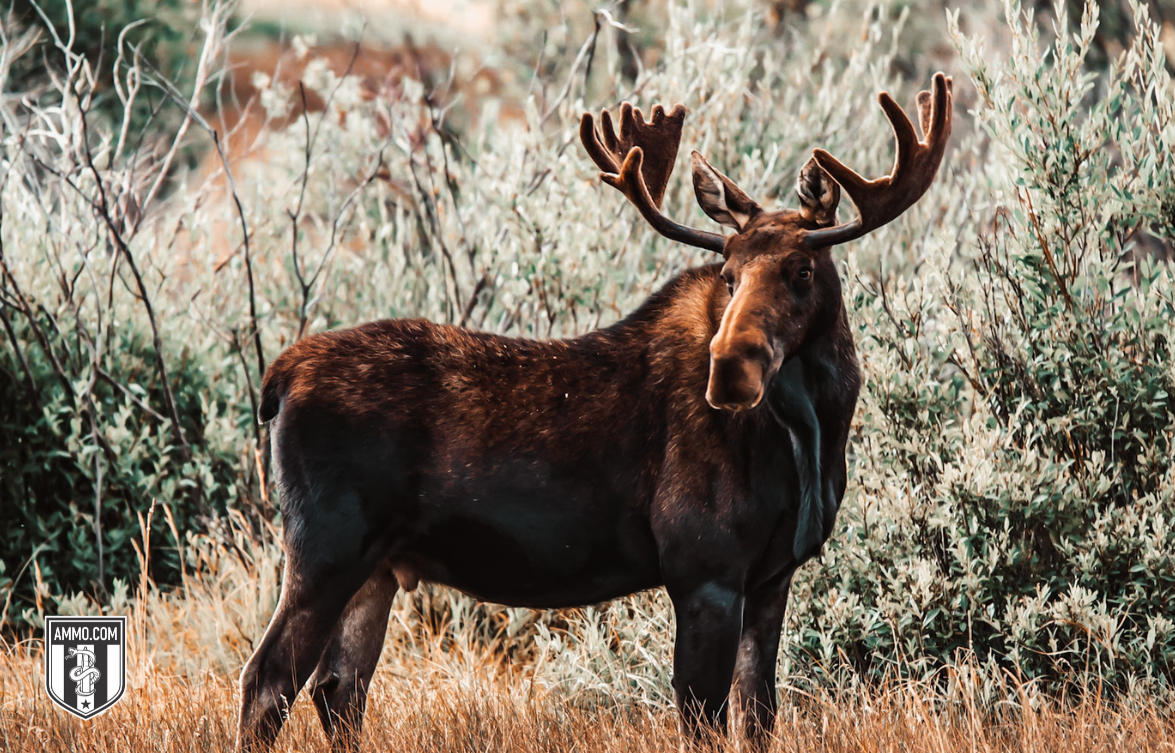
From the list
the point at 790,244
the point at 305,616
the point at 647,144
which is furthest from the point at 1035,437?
the point at 305,616

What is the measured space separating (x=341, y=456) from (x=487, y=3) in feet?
41.5

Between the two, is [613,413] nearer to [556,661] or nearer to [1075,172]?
[556,661]

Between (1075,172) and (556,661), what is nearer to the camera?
(1075,172)

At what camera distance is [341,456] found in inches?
136

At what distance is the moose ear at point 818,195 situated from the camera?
338 centimetres

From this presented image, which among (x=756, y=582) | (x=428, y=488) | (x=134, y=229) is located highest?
(x=134, y=229)

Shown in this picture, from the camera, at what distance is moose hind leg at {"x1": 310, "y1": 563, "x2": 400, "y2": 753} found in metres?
3.73

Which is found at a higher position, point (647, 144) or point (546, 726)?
point (647, 144)

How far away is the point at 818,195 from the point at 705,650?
1.30m

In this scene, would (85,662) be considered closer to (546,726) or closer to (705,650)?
(546,726)

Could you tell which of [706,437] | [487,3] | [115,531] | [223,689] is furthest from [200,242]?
[487,3]

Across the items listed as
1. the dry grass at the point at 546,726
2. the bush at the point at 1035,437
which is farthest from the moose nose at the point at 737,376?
the bush at the point at 1035,437

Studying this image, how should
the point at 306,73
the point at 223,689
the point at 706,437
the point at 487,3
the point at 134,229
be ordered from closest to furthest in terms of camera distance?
the point at 706,437
the point at 223,689
the point at 134,229
the point at 306,73
the point at 487,3

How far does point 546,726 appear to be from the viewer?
3.93 m
